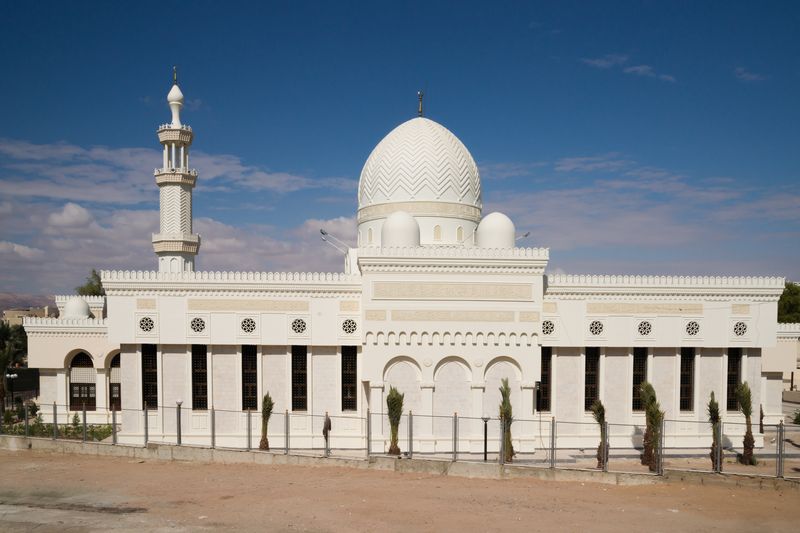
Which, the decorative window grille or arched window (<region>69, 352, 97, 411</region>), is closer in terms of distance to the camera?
the decorative window grille

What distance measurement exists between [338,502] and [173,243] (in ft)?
52.9

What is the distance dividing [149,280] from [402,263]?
9.12 m

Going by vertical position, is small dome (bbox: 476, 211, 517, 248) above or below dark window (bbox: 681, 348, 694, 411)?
above

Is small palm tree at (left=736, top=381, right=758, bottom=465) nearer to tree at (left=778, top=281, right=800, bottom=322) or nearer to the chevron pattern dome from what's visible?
the chevron pattern dome

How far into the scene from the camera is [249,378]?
2223cm

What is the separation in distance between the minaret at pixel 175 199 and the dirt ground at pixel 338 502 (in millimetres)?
10660

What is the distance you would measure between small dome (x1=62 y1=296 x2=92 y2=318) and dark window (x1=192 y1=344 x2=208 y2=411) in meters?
10.3

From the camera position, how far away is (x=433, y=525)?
41.4 ft

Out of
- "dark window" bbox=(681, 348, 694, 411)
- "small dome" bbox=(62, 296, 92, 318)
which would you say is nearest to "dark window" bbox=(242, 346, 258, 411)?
"small dome" bbox=(62, 296, 92, 318)

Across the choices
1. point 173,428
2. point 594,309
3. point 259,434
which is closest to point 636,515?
point 594,309

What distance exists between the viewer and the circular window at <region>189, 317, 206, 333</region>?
856 inches

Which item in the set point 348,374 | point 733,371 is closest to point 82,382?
point 348,374

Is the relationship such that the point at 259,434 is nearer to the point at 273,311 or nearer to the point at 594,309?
the point at 273,311

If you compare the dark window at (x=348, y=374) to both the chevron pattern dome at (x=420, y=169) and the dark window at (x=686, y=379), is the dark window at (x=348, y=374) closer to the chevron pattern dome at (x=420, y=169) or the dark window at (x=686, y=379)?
the chevron pattern dome at (x=420, y=169)
